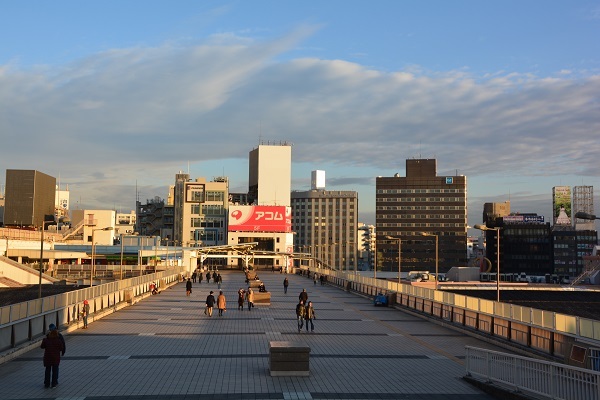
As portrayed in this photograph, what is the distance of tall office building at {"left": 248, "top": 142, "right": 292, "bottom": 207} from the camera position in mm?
171750

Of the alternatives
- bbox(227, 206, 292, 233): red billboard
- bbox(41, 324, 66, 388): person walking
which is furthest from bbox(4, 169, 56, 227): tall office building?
bbox(41, 324, 66, 388): person walking

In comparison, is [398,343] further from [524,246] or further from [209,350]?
[524,246]

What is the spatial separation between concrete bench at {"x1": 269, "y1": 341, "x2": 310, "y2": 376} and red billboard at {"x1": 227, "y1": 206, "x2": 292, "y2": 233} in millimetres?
127944

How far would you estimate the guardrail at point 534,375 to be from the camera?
1162cm

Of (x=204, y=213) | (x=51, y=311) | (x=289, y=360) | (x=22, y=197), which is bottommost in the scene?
(x=289, y=360)

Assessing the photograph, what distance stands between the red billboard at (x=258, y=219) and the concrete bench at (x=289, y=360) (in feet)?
420

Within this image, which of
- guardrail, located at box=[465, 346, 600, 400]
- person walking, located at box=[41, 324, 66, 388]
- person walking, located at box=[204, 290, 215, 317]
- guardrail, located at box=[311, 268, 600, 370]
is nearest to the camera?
guardrail, located at box=[465, 346, 600, 400]

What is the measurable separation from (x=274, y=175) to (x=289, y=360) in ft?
512

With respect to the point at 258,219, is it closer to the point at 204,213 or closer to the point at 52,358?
the point at 204,213

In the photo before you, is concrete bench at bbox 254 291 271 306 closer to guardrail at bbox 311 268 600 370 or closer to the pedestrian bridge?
the pedestrian bridge

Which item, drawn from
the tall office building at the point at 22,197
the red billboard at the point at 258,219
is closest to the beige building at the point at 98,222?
the tall office building at the point at 22,197

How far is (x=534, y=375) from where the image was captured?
13336 millimetres

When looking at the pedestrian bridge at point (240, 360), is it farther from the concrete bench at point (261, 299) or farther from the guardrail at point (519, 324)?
the concrete bench at point (261, 299)

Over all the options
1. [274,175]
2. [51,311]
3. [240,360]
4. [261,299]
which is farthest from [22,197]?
[240,360]
